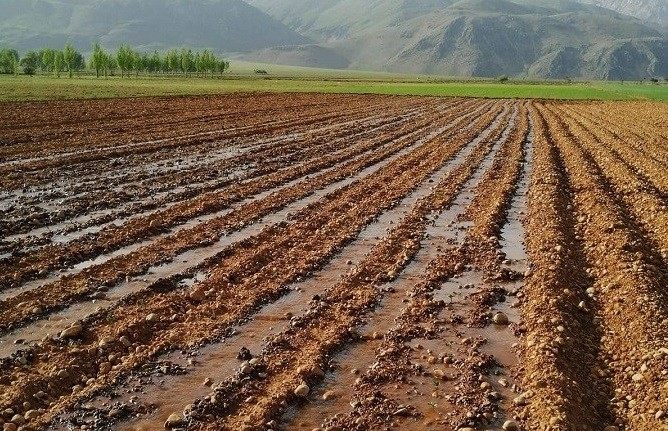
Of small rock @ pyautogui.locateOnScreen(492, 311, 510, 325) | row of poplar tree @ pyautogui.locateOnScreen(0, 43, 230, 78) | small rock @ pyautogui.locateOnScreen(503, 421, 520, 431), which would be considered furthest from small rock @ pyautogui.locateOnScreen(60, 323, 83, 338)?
row of poplar tree @ pyautogui.locateOnScreen(0, 43, 230, 78)

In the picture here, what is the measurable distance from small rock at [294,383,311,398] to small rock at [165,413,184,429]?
1.34 meters

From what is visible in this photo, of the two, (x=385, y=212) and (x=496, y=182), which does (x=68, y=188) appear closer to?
(x=385, y=212)

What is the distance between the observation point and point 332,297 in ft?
33.0

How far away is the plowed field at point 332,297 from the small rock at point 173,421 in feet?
0.20

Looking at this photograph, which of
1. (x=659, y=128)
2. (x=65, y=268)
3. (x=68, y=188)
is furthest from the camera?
(x=659, y=128)

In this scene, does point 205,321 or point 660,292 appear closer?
point 205,321

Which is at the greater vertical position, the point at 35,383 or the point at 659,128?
the point at 659,128

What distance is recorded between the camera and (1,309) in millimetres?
9297

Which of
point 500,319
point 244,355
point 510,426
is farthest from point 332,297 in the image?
point 510,426

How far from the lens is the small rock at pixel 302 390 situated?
7152mm

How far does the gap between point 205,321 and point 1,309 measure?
3.15 meters

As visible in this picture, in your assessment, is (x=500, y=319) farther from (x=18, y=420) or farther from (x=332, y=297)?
(x=18, y=420)

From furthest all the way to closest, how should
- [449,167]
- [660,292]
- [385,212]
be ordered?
1. [449,167]
2. [385,212]
3. [660,292]

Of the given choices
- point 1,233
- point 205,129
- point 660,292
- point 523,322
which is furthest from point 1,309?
point 205,129
